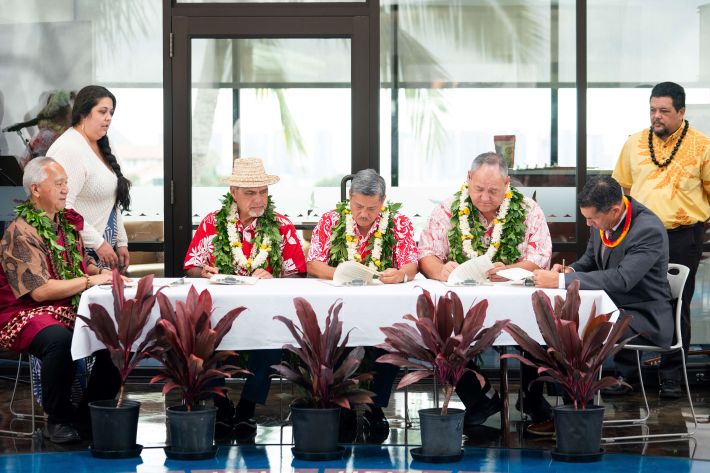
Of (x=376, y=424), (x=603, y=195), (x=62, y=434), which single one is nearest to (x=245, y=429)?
(x=376, y=424)

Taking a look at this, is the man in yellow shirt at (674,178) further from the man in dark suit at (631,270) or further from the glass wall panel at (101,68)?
the glass wall panel at (101,68)

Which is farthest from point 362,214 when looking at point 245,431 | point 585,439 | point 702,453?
point 702,453

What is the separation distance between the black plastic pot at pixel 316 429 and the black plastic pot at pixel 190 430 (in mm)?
417

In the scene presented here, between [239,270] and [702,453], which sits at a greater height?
[239,270]

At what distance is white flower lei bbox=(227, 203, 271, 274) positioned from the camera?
622 centimetres

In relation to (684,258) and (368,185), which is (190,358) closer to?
(368,185)

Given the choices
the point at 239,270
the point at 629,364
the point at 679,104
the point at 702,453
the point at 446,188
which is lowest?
the point at 702,453

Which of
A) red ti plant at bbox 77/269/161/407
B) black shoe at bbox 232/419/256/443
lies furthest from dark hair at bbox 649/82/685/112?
red ti plant at bbox 77/269/161/407

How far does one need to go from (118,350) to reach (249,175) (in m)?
1.42

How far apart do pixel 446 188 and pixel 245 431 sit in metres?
2.43

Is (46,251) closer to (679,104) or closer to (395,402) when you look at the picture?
(395,402)

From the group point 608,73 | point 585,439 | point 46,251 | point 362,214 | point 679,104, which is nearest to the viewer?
point 585,439

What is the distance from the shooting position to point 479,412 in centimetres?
594

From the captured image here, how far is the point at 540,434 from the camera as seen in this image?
5.84m
